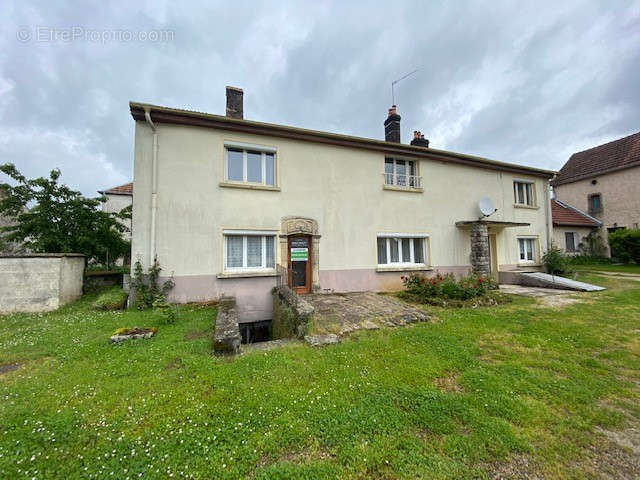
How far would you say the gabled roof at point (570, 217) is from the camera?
59.6 feet

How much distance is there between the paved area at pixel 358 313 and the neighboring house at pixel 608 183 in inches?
881

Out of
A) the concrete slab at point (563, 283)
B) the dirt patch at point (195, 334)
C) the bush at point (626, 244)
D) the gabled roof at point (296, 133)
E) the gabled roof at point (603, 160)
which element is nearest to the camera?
the dirt patch at point (195, 334)

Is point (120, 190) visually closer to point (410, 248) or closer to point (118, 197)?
point (118, 197)

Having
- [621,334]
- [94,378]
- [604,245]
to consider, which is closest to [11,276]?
[94,378]

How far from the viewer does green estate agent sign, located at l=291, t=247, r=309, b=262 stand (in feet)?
29.1

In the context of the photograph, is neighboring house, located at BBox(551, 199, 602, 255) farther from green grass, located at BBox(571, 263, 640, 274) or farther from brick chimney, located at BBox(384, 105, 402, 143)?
brick chimney, located at BBox(384, 105, 402, 143)

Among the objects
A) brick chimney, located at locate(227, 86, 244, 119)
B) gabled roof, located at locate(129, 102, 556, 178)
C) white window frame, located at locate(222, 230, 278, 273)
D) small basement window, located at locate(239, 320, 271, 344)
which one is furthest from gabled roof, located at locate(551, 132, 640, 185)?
small basement window, located at locate(239, 320, 271, 344)

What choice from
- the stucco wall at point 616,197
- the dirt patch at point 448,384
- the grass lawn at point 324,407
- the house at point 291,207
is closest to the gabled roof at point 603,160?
the stucco wall at point 616,197

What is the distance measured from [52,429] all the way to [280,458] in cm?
235

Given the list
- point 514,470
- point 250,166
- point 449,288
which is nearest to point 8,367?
point 514,470

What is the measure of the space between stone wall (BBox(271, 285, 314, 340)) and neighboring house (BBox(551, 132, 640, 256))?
82.4 feet

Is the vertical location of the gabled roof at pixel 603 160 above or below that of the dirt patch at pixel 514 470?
above

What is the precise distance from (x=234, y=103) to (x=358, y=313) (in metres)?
8.45

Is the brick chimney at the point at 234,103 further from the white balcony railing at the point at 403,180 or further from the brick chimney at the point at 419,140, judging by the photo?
the brick chimney at the point at 419,140
